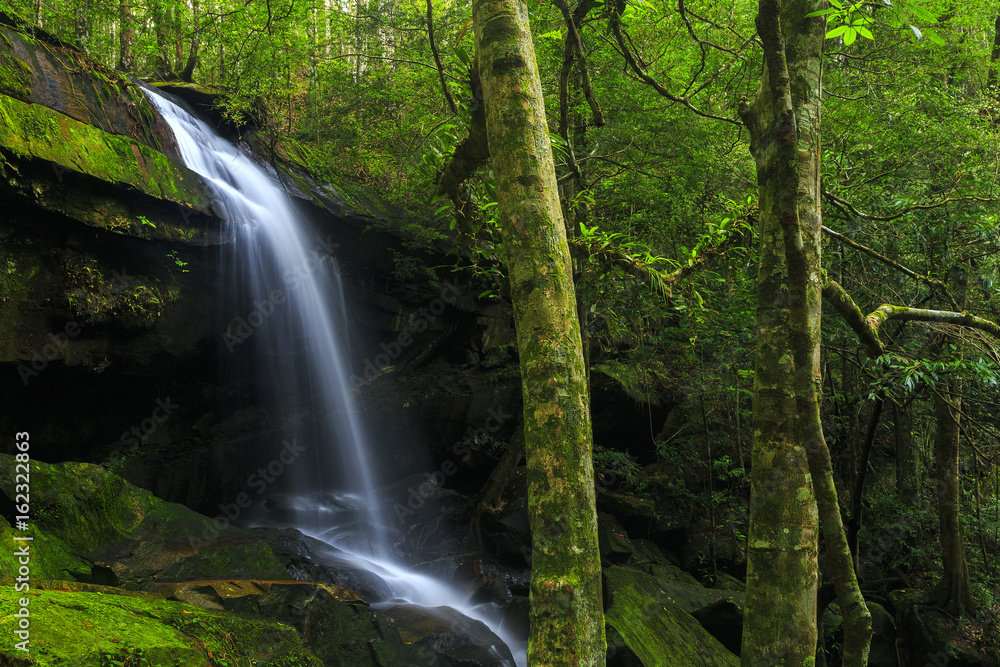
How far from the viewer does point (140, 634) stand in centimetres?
262

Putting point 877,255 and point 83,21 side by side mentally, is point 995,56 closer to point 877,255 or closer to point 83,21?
point 877,255

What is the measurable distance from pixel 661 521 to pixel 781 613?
24.4 ft

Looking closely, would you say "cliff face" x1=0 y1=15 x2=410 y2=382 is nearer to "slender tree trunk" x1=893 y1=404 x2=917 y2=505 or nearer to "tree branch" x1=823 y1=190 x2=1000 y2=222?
"tree branch" x1=823 y1=190 x2=1000 y2=222

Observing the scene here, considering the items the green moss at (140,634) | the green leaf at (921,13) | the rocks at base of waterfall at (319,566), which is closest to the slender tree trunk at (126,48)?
the rocks at base of waterfall at (319,566)

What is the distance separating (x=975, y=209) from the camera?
577cm

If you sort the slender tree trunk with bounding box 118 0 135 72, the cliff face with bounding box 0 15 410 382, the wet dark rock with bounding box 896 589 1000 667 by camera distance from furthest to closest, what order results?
the slender tree trunk with bounding box 118 0 135 72 → the wet dark rock with bounding box 896 589 1000 667 → the cliff face with bounding box 0 15 410 382

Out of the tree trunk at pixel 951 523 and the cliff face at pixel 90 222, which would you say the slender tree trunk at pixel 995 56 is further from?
the cliff face at pixel 90 222

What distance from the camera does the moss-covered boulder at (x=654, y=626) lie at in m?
4.53

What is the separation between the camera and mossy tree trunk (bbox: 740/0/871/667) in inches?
77.2

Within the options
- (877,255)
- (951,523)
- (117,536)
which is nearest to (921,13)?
(877,255)

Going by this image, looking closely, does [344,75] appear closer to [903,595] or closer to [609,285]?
[609,285]

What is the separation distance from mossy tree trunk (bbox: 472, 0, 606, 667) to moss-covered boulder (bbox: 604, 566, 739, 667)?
10.8 ft

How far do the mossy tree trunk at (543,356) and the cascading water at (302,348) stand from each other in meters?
5.22

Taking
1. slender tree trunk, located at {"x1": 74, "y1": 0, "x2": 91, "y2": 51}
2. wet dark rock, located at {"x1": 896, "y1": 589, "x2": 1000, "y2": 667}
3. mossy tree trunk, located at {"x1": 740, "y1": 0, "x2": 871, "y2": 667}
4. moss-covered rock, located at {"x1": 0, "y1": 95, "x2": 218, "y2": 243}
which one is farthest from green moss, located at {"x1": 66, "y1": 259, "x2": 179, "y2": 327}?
wet dark rock, located at {"x1": 896, "y1": 589, "x2": 1000, "y2": 667}
